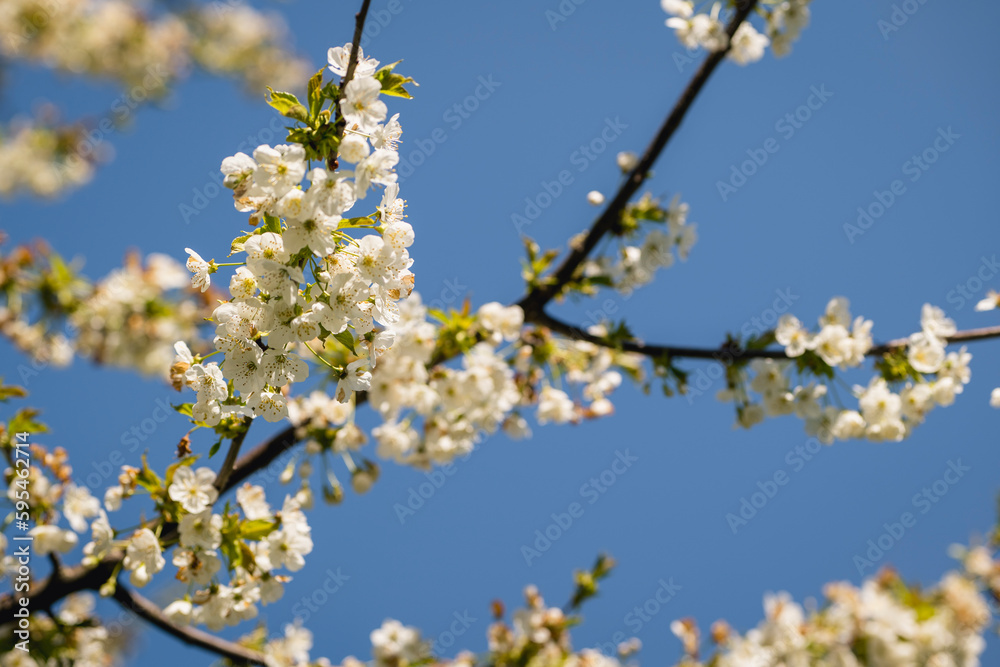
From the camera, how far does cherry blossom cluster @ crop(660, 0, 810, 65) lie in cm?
330

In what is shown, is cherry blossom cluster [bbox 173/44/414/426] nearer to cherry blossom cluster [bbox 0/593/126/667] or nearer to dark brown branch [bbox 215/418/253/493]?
dark brown branch [bbox 215/418/253/493]

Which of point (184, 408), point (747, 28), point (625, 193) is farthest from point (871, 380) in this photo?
point (184, 408)

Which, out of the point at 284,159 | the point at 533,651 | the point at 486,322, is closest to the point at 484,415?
the point at 486,322

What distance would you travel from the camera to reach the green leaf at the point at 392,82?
53.0 inches

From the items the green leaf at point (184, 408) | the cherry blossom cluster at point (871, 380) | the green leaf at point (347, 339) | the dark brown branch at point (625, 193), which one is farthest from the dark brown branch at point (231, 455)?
the cherry blossom cluster at point (871, 380)

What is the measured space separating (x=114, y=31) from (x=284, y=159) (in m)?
8.29

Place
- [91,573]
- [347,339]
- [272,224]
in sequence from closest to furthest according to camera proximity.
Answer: [272,224] → [347,339] → [91,573]

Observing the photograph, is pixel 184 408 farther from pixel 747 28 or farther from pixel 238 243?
pixel 747 28

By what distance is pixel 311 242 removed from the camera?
1303 mm

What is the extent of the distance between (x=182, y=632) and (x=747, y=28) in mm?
4123

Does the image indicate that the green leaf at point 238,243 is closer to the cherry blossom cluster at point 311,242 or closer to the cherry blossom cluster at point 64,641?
the cherry blossom cluster at point 311,242

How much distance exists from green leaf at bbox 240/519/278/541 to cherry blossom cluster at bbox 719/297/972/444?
2212 millimetres

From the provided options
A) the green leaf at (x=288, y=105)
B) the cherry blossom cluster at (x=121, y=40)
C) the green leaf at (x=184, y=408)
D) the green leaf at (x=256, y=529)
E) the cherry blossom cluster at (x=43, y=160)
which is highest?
the cherry blossom cluster at (x=121, y=40)

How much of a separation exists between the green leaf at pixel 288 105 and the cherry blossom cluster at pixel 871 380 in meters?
2.21
